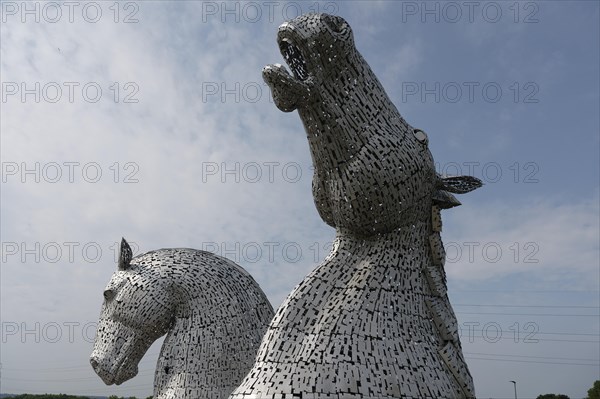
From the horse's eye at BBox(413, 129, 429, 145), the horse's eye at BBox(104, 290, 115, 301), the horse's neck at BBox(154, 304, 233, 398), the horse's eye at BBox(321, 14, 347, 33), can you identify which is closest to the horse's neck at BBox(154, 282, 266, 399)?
the horse's neck at BBox(154, 304, 233, 398)

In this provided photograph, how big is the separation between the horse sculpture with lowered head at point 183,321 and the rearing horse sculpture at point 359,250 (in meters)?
2.70

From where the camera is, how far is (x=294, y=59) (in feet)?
10.7

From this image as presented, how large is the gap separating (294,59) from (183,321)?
11.2 ft

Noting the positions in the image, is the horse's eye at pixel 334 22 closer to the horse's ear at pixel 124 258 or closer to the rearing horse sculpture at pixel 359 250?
the rearing horse sculpture at pixel 359 250

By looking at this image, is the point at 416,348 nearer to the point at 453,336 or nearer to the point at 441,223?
the point at 453,336

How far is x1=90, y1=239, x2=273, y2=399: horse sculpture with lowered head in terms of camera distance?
562 cm

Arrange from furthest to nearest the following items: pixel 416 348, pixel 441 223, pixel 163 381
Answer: pixel 163 381 → pixel 441 223 → pixel 416 348

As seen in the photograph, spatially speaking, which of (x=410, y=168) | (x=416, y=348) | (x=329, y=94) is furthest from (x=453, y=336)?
(x=329, y=94)

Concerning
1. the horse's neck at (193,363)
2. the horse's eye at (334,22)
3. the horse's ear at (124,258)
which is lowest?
the horse's neck at (193,363)

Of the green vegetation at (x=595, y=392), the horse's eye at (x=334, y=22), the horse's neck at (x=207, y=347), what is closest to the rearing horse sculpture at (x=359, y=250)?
the horse's eye at (x=334, y=22)

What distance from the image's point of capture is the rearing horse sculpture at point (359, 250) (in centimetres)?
289

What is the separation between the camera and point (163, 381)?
18.8 ft

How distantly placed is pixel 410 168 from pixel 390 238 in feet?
1.28

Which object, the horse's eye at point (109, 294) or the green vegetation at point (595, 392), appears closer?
the horse's eye at point (109, 294)
